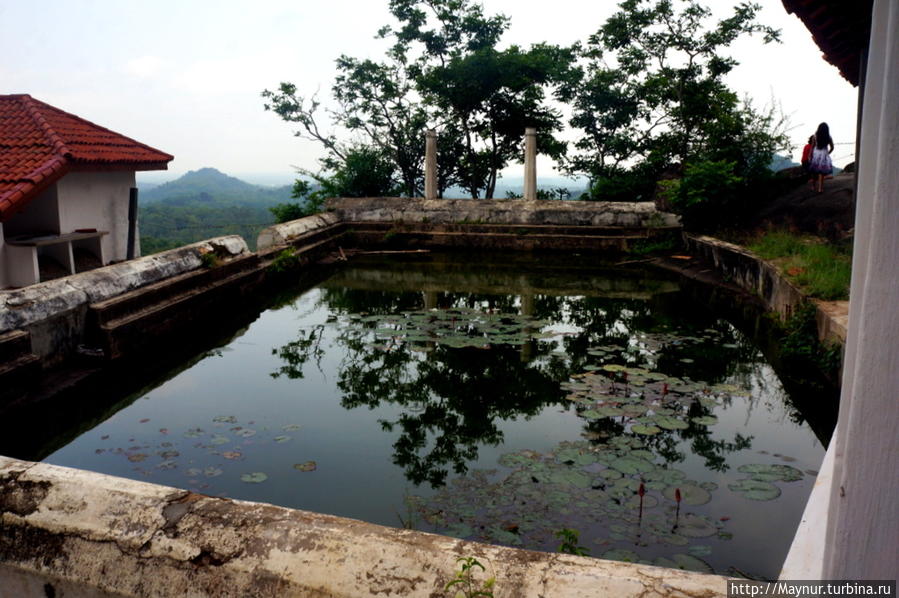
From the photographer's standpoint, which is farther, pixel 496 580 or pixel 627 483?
pixel 627 483

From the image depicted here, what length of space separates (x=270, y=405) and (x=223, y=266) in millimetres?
3820

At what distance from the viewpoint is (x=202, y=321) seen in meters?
7.89

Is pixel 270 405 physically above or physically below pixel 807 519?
below

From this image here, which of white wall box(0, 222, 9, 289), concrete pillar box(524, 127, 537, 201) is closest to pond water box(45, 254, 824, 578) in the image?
white wall box(0, 222, 9, 289)

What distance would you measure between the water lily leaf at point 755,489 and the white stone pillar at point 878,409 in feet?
9.58

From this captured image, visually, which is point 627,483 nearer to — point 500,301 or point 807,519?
point 807,519

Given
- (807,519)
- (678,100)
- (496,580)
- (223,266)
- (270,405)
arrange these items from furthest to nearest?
1. (678,100)
2. (223,266)
3. (270,405)
4. (807,519)
5. (496,580)

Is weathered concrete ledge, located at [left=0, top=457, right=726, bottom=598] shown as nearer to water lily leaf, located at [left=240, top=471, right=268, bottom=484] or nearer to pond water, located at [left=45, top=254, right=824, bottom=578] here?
pond water, located at [left=45, top=254, right=824, bottom=578]

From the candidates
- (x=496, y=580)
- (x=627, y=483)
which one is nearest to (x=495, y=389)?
(x=627, y=483)

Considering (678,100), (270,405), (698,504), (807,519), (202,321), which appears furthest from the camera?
(678,100)

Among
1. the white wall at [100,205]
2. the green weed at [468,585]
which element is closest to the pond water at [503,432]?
the green weed at [468,585]

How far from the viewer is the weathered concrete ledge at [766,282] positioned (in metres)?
5.90

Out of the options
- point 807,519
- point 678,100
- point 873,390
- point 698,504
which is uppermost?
point 678,100

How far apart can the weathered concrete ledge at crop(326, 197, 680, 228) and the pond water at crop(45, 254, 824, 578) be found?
6144 millimetres
